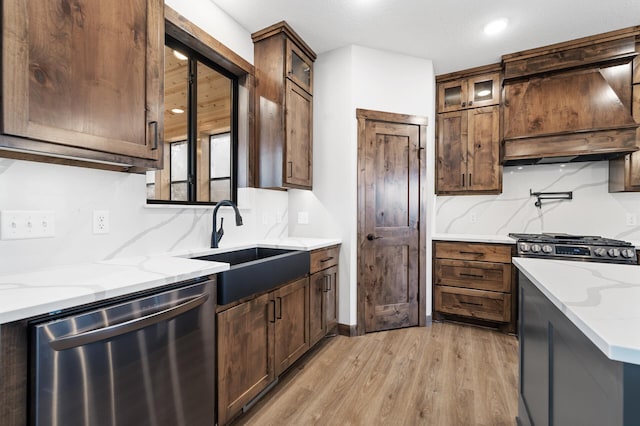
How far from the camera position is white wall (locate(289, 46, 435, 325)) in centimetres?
283

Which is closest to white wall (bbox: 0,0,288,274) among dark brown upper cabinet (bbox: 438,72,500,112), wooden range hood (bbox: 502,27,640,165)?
dark brown upper cabinet (bbox: 438,72,500,112)

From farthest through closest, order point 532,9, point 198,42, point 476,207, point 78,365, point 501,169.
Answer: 1. point 476,207
2. point 501,169
3. point 532,9
4. point 198,42
5. point 78,365

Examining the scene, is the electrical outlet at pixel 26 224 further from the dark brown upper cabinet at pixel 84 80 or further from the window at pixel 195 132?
the window at pixel 195 132

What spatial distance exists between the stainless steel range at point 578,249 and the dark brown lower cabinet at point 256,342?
2.17 meters

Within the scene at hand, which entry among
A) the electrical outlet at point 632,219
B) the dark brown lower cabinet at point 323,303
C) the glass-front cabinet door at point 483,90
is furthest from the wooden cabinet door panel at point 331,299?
the electrical outlet at point 632,219

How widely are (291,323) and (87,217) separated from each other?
138cm

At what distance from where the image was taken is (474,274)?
3021mm

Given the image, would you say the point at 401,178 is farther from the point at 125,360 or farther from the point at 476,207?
the point at 125,360

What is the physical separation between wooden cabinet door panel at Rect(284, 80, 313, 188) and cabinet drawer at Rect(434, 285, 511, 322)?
6.14 ft

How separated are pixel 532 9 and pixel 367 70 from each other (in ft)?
4.46

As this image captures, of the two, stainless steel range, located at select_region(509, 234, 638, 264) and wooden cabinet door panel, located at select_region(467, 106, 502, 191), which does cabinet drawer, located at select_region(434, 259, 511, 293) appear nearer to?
stainless steel range, located at select_region(509, 234, 638, 264)

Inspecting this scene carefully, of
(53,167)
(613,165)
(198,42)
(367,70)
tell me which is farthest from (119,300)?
(613,165)

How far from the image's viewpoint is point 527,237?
9.59 feet

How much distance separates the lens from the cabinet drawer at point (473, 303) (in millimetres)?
2902
